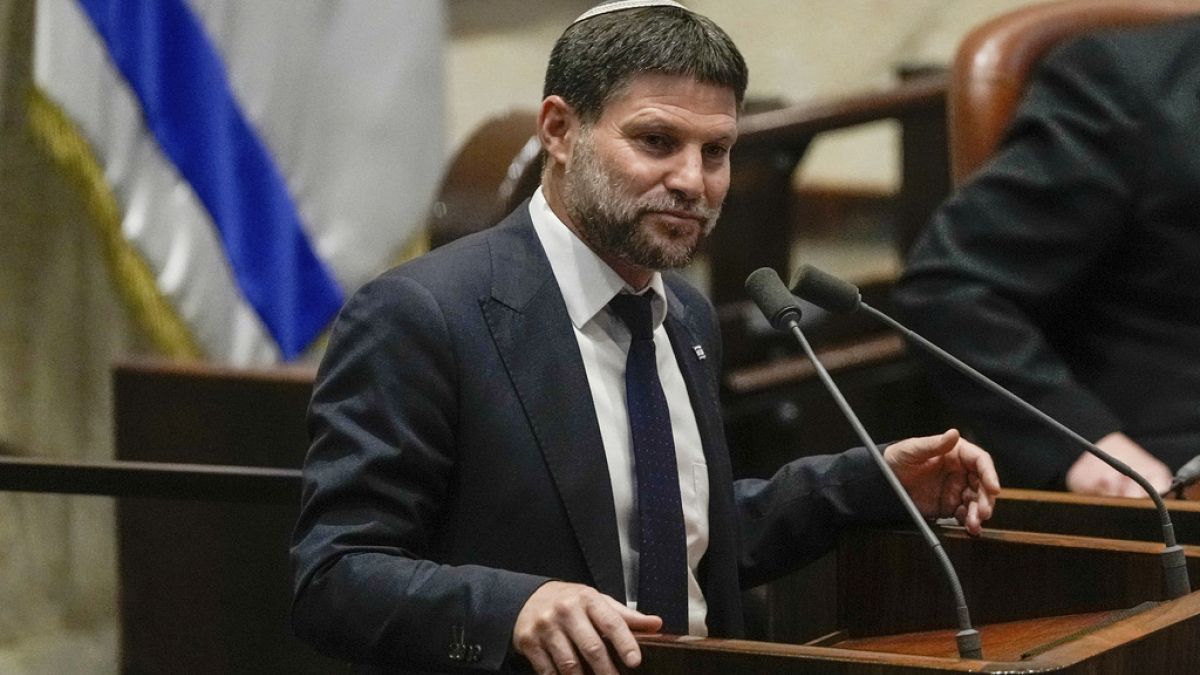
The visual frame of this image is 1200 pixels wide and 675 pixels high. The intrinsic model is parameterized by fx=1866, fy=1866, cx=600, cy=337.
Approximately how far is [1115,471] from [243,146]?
1.75 metres

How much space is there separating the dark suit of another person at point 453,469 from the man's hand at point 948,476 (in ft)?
0.63

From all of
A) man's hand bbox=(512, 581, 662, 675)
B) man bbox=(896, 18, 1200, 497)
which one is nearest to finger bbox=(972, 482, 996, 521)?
man's hand bbox=(512, 581, 662, 675)

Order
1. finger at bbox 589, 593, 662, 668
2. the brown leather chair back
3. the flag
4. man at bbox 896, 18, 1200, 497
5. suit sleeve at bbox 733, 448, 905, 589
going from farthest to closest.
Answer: the flag → the brown leather chair back → man at bbox 896, 18, 1200, 497 → suit sleeve at bbox 733, 448, 905, 589 → finger at bbox 589, 593, 662, 668

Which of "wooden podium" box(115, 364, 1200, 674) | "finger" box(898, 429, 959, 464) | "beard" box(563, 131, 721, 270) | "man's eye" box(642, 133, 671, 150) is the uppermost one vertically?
"man's eye" box(642, 133, 671, 150)

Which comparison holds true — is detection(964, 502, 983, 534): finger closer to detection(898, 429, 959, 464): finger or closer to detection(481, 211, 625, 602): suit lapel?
detection(898, 429, 959, 464): finger

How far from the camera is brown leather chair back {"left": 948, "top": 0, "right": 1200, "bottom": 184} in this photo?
290 centimetres

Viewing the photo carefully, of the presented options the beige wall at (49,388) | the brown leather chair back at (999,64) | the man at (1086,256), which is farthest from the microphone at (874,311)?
the beige wall at (49,388)

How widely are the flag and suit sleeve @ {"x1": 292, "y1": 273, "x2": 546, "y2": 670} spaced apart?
1.66 meters

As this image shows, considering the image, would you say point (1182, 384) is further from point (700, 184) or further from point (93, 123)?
point (93, 123)

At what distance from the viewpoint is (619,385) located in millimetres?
1808

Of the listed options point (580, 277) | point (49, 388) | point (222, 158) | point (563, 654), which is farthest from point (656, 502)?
point (49, 388)

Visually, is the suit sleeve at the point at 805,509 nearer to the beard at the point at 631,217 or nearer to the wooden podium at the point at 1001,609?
the wooden podium at the point at 1001,609

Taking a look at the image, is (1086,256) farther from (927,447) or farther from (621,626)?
(621,626)

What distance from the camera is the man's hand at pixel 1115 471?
2404 millimetres
